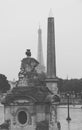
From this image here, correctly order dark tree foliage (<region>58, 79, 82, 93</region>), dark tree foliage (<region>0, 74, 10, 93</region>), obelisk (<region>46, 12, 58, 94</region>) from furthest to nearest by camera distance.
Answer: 1. dark tree foliage (<region>58, 79, 82, 93</region>)
2. dark tree foliage (<region>0, 74, 10, 93</region>)
3. obelisk (<region>46, 12, 58, 94</region>)

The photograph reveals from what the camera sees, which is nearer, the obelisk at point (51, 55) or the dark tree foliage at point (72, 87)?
the obelisk at point (51, 55)

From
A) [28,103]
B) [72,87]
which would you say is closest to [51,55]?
[28,103]

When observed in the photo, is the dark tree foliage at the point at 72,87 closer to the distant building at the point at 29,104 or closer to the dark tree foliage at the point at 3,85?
the dark tree foliage at the point at 3,85

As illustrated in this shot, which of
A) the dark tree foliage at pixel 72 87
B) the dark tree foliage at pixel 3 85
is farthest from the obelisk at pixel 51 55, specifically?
the dark tree foliage at pixel 72 87

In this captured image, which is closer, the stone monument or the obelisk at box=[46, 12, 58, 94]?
the stone monument

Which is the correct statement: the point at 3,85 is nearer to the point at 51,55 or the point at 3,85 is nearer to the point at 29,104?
the point at 51,55

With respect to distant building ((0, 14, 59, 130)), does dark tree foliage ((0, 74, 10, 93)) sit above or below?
below

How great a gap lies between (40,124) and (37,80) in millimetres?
1794

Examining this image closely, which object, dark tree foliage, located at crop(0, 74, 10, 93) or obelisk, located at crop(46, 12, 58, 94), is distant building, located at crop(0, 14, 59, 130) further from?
dark tree foliage, located at crop(0, 74, 10, 93)

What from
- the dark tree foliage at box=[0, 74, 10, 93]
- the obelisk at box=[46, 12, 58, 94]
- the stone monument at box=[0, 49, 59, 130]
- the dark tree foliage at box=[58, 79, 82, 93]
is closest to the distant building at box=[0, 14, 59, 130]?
the stone monument at box=[0, 49, 59, 130]

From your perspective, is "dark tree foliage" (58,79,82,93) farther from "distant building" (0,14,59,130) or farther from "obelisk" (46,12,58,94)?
"distant building" (0,14,59,130)

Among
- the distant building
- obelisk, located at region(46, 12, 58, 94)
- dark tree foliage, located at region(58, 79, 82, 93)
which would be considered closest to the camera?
the distant building

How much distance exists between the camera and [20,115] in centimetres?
1648

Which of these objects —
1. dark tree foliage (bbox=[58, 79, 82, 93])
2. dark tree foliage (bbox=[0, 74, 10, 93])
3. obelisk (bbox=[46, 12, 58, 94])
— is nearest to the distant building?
obelisk (bbox=[46, 12, 58, 94])
